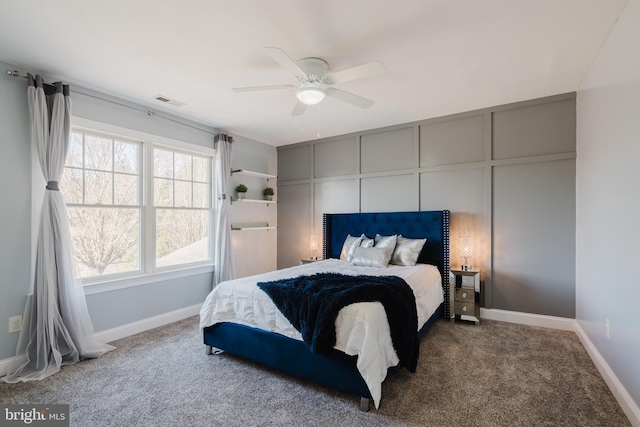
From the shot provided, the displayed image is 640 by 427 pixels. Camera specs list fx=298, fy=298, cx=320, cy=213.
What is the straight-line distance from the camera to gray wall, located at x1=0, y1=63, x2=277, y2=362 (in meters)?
2.57

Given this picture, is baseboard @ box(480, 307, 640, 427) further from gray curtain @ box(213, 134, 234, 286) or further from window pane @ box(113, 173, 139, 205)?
window pane @ box(113, 173, 139, 205)

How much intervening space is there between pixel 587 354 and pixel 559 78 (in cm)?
269

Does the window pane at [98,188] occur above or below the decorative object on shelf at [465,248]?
above

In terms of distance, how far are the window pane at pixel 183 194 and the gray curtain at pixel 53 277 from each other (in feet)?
4.35

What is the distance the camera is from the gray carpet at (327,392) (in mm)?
1921

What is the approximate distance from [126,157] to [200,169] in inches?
40.0

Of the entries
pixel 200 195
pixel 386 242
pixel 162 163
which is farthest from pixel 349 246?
pixel 162 163

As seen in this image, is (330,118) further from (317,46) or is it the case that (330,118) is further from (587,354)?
(587,354)

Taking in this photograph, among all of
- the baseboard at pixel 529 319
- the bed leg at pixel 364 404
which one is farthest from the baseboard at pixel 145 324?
the baseboard at pixel 529 319

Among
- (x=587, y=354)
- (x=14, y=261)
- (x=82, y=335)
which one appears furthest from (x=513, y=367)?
(x=14, y=261)

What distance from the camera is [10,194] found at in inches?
103

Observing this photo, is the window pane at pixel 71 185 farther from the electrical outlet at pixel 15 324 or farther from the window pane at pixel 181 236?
the electrical outlet at pixel 15 324

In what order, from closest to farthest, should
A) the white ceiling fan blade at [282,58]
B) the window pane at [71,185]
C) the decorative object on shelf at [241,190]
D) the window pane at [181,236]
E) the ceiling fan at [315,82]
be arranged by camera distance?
the white ceiling fan blade at [282,58]
the ceiling fan at [315,82]
the window pane at [71,185]
the window pane at [181,236]
the decorative object on shelf at [241,190]

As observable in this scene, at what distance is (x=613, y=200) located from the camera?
225 cm
